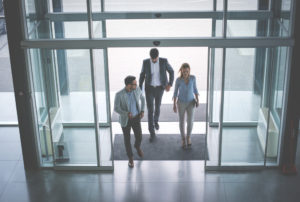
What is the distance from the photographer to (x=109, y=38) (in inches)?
251

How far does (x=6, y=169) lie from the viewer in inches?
288

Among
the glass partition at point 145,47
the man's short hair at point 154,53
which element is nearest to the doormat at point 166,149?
the glass partition at point 145,47

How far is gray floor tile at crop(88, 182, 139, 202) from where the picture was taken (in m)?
6.35

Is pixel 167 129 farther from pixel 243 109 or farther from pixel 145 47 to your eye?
pixel 145 47

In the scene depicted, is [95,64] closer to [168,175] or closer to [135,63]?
[168,175]

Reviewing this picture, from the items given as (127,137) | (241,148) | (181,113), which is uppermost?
(181,113)

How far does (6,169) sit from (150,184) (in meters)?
2.72

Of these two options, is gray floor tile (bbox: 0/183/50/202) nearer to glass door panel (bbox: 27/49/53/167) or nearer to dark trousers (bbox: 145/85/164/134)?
glass door panel (bbox: 27/49/53/167)

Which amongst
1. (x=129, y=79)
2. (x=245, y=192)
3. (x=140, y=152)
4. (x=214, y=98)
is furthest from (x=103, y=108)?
(x=245, y=192)

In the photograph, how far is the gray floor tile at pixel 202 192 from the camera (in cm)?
630

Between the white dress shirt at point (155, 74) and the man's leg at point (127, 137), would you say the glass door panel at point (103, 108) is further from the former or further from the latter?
the white dress shirt at point (155, 74)

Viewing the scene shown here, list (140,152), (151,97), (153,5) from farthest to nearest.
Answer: (151,97) → (140,152) → (153,5)

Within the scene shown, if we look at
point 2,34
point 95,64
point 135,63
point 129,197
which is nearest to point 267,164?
point 129,197

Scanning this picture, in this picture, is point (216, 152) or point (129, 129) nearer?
point (129, 129)
